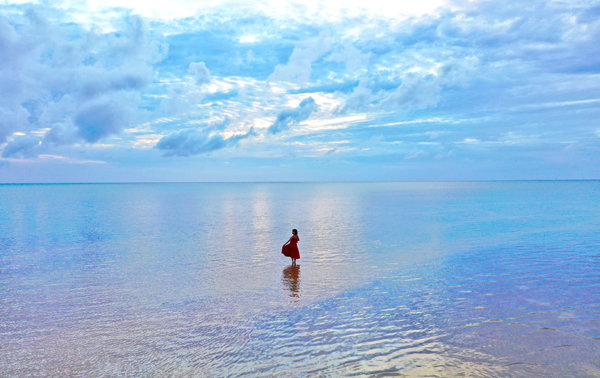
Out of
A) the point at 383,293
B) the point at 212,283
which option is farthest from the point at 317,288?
the point at 212,283

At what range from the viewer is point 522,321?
1414cm

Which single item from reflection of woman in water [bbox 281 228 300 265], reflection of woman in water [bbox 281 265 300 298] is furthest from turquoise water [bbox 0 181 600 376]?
reflection of woman in water [bbox 281 228 300 265]

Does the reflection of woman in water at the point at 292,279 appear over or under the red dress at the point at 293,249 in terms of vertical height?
under

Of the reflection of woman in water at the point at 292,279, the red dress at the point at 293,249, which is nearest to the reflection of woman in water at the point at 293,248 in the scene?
the red dress at the point at 293,249

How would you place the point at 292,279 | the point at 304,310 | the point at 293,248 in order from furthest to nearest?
1. the point at 293,248
2. the point at 292,279
3. the point at 304,310

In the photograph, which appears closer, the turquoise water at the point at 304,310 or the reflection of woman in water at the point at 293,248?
the turquoise water at the point at 304,310

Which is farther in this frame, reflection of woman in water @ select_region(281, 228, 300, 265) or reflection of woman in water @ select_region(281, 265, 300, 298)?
reflection of woman in water @ select_region(281, 228, 300, 265)

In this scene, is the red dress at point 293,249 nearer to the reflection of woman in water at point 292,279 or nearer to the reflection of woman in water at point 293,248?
the reflection of woman in water at point 293,248

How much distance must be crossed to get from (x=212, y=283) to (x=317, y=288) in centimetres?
543

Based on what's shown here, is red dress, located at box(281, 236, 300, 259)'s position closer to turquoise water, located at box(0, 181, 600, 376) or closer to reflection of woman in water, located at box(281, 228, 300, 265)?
reflection of woman in water, located at box(281, 228, 300, 265)

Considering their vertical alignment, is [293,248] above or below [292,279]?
above

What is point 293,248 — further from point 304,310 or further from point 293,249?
point 304,310

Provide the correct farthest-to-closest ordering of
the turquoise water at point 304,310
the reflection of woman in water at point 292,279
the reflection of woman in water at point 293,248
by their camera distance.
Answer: the reflection of woman in water at point 293,248, the reflection of woman in water at point 292,279, the turquoise water at point 304,310

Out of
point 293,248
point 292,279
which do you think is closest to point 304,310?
point 292,279
